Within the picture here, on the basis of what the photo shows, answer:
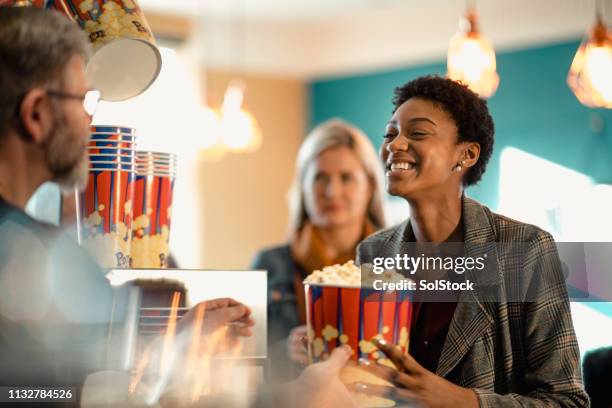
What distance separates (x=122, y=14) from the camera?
1.12 m

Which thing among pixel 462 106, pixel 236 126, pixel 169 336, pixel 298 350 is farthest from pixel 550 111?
pixel 169 336

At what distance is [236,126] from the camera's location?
431 centimetres

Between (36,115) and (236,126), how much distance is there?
3.39 metres

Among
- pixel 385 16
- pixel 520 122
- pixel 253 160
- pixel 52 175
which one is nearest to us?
pixel 52 175

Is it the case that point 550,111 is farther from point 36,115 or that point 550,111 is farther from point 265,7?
point 36,115

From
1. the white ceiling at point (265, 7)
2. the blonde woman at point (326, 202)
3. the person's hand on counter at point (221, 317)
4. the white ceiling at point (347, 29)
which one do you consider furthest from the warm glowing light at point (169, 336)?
the white ceiling at point (265, 7)

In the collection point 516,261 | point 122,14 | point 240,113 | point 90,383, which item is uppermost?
point 240,113

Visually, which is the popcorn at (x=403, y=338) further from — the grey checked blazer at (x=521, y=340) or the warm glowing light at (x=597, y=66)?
the warm glowing light at (x=597, y=66)

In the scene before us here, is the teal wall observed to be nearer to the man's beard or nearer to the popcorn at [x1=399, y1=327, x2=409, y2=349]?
the popcorn at [x1=399, y1=327, x2=409, y2=349]

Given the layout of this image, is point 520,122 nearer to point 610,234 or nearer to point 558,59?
point 558,59

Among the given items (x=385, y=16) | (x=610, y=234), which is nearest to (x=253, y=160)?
(x=385, y=16)

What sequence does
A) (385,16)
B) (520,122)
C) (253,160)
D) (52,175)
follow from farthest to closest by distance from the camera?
(253,160), (385,16), (520,122), (52,175)

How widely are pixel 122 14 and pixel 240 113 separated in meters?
3.22

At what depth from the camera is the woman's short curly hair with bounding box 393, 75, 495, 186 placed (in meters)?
1.12
